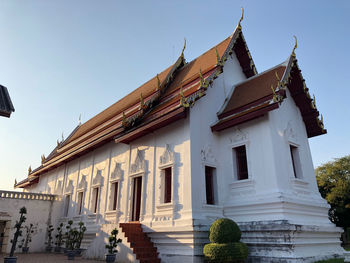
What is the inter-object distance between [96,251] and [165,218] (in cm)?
240

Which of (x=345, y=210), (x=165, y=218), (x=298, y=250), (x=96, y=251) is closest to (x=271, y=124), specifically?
(x=298, y=250)

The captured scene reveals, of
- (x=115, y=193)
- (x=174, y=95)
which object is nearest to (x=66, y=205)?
(x=115, y=193)

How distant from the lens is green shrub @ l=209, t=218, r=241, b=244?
6.62m

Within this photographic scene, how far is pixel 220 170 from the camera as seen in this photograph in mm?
8781

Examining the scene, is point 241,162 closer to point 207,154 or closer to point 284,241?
point 207,154

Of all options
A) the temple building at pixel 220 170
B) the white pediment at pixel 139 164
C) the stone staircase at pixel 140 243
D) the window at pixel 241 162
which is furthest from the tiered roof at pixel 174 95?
the stone staircase at pixel 140 243

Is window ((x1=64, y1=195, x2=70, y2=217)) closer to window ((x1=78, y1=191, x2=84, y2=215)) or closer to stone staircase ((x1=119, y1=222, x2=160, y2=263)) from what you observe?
window ((x1=78, y1=191, x2=84, y2=215))

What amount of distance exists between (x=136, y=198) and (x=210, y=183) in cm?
283

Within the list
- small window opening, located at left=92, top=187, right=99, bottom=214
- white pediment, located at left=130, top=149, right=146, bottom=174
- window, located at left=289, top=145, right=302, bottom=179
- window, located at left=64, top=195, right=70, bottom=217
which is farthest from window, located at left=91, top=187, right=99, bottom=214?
window, located at left=289, top=145, right=302, bottom=179

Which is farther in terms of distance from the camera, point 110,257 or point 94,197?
point 94,197

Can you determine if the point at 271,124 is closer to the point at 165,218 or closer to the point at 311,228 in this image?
the point at 311,228

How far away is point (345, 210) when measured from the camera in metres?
23.4

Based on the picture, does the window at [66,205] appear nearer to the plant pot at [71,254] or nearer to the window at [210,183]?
the plant pot at [71,254]

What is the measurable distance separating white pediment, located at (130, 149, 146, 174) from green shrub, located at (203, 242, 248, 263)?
4.02m
